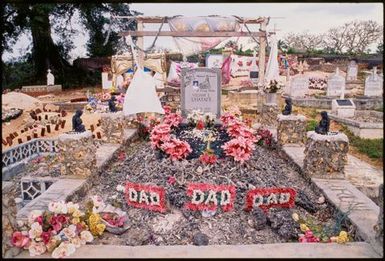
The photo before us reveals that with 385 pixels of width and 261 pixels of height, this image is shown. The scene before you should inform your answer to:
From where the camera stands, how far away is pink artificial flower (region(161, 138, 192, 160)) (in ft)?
21.2

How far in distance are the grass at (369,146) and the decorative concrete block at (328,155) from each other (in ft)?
10.4

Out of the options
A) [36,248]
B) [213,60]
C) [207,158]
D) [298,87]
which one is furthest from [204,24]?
[213,60]

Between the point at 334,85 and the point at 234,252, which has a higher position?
the point at 334,85

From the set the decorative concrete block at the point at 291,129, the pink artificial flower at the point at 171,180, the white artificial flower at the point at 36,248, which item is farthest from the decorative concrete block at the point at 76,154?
the decorative concrete block at the point at 291,129

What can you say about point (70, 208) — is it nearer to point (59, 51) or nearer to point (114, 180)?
point (114, 180)

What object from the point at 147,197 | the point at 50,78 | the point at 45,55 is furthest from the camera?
the point at 45,55

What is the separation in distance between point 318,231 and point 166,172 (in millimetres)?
2817

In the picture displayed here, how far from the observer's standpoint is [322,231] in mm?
4574

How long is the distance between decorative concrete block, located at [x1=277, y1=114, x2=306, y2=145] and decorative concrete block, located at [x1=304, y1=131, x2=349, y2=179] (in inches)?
79.9

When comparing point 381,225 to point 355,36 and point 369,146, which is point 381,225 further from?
point 355,36

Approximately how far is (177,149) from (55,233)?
2.97 m

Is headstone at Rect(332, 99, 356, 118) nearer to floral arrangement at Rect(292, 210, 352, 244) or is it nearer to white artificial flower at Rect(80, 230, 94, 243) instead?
floral arrangement at Rect(292, 210, 352, 244)

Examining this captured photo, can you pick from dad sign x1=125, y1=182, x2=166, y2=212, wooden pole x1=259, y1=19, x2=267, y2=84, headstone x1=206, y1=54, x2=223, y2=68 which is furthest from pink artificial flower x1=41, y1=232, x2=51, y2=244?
headstone x1=206, y1=54, x2=223, y2=68

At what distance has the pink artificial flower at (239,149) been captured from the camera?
6.43 meters
